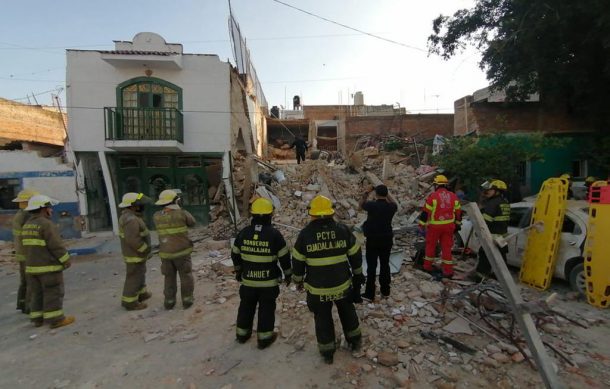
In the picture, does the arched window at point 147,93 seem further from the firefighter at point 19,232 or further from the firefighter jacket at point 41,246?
the firefighter jacket at point 41,246

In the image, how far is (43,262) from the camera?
4.49 meters

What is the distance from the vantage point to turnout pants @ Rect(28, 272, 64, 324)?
455 centimetres

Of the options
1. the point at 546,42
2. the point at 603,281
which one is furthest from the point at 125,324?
the point at 546,42

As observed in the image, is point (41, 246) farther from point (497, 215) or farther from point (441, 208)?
point (497, 215)

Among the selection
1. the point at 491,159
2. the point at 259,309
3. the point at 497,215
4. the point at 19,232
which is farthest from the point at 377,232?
the point at 491,159

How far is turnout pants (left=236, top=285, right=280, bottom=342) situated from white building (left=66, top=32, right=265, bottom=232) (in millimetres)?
8290

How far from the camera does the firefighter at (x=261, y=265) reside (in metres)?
3.66

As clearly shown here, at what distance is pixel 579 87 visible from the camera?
11.1 metres

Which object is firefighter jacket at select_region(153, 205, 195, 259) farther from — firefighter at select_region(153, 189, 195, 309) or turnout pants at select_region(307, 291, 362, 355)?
turnout pants at select_region(307, 291, 362, 355)

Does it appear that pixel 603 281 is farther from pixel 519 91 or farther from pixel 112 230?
pixel 112 230

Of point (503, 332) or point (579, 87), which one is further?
point (579, 87)

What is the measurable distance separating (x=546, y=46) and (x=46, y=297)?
14165 millimetres

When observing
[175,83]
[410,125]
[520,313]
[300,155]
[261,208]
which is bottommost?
[520,313]

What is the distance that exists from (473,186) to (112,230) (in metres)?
12.2
